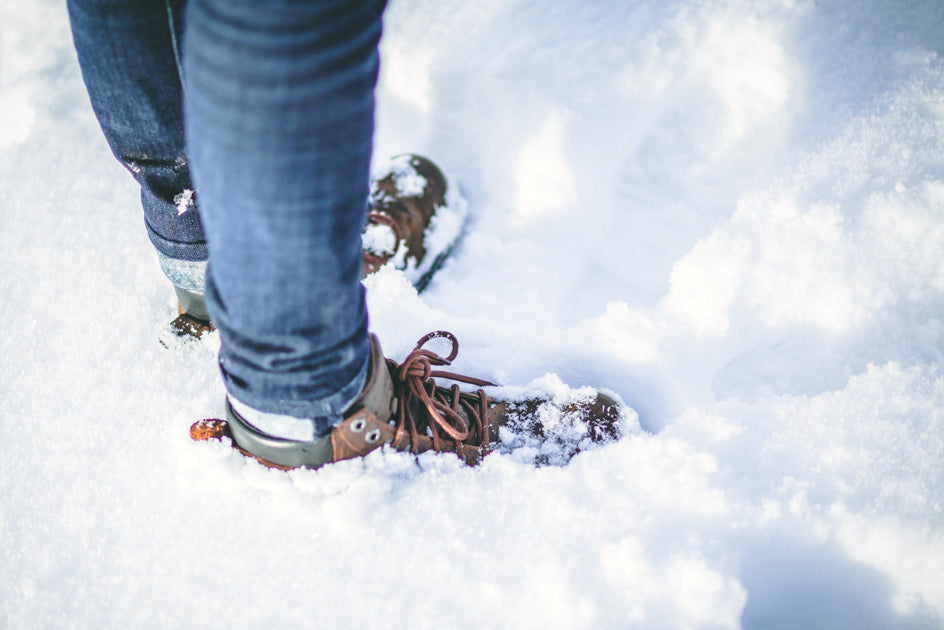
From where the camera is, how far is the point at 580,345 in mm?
1063

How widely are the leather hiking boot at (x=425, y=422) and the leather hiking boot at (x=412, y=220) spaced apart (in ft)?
1.12

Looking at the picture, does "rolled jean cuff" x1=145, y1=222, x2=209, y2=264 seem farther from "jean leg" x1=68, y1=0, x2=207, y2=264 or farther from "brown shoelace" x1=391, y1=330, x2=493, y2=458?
"brown shoelace" x1=391, y1=330, x2=493, y2=458

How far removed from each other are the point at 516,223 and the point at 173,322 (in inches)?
31.0

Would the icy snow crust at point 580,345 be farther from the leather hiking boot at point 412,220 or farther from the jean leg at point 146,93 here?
the jean leg at point 146,93

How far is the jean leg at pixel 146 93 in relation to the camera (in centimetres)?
67

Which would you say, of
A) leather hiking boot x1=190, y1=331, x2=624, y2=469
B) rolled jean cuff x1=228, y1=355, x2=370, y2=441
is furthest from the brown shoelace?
rolled jean cuff x1=228, y1=355, x2=370, y2=441

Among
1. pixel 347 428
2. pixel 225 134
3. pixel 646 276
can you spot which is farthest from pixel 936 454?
pixel 225 134

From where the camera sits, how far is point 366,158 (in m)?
0.50

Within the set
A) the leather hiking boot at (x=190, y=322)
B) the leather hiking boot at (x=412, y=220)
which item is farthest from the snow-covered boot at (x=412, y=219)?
the leather hiking boot at (x=190, y=322)

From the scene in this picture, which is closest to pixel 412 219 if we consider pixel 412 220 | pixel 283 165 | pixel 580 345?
pixel 412 220

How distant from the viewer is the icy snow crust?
2.36 ft

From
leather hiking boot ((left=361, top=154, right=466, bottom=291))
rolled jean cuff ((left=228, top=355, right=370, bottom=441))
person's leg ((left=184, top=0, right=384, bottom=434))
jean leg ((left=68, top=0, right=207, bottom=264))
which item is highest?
leather hiking boot ((left=361, top=154, right=466, bottom=291))

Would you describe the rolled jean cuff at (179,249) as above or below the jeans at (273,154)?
above

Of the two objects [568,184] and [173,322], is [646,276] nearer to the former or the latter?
[568,184]
